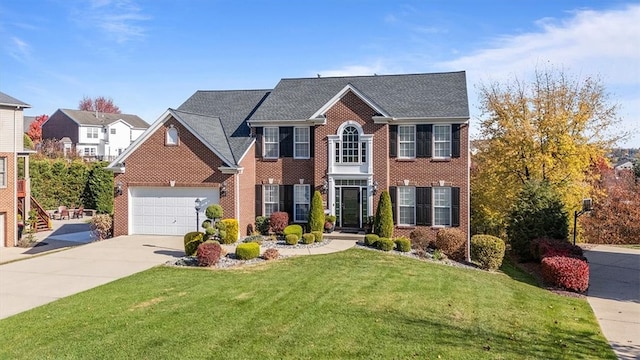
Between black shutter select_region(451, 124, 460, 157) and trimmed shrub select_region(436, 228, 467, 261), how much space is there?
3.76m

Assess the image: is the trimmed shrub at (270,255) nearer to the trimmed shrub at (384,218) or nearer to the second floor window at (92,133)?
the trimmed shrub at (384,218)

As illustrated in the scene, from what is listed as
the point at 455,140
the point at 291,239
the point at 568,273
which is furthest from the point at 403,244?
the point at 568,273

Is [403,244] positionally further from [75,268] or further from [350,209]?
[75,268]

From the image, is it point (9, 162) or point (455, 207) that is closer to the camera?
point (455, 207)

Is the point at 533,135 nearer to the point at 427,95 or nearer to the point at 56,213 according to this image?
the point at 427,95

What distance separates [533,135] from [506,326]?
1754 cm

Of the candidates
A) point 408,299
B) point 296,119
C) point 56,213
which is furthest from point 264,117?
point 56,213

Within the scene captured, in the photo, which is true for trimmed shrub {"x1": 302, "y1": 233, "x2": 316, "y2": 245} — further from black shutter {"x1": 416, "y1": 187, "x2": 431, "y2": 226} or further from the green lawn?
black shutter {"x1": 416, "y1": 187, "x2": 431, "y2": 226}

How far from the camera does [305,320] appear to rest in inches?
441

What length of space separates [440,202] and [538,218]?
4333 millimetres

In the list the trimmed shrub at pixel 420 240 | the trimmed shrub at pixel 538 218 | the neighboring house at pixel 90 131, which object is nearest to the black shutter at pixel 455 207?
the trimmed shrub at pixel 420 240

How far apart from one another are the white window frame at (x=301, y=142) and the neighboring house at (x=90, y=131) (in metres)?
46.8

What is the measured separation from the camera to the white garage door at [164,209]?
2344cm

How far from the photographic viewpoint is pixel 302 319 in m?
11.3
